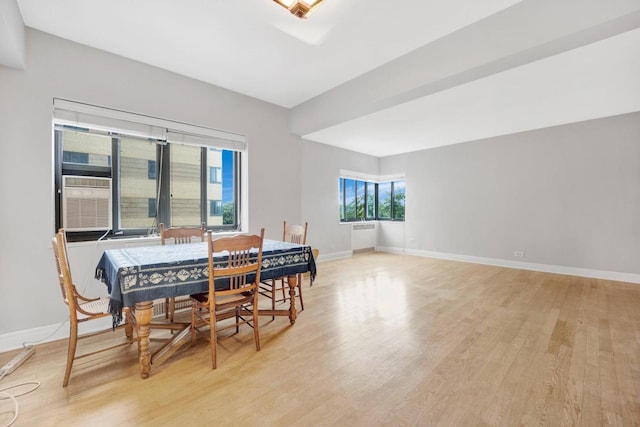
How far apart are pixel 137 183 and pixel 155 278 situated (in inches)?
71.4

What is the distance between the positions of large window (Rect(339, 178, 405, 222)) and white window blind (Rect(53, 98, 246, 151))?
3550 millimetres

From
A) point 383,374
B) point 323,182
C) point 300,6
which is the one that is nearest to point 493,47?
point 300,6

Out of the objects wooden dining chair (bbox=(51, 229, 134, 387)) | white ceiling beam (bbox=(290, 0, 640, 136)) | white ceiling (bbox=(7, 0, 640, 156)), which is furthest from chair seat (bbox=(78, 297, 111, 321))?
white ceiling beam (bbox=(290, 0, 640, 136))

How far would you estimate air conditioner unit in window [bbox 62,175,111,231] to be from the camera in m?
2.72

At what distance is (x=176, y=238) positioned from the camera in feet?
9.95

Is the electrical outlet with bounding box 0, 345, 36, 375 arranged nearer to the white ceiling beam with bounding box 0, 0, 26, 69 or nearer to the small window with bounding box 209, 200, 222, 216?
the small window with bounding box 209, 200, 222, 216

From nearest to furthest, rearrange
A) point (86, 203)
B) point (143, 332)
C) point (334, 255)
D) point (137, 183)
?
point (143, 332) → point (86, 203) → point (137, 183) → point (334, 255)

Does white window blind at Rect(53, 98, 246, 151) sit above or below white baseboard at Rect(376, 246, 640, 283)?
above

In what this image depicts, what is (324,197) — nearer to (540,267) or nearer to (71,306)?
(540,267)

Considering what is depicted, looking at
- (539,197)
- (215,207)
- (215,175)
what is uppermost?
(215,175)

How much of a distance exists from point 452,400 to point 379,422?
20.3 inches

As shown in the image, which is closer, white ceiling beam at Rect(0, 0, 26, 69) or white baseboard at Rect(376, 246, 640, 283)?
→ white ceiling beam at Rect(0, 0, 26, 69)

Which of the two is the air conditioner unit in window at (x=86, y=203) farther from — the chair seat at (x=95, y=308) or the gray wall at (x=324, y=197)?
the gray wall at (x=324, y=197)

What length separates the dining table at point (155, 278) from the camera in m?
1.82
